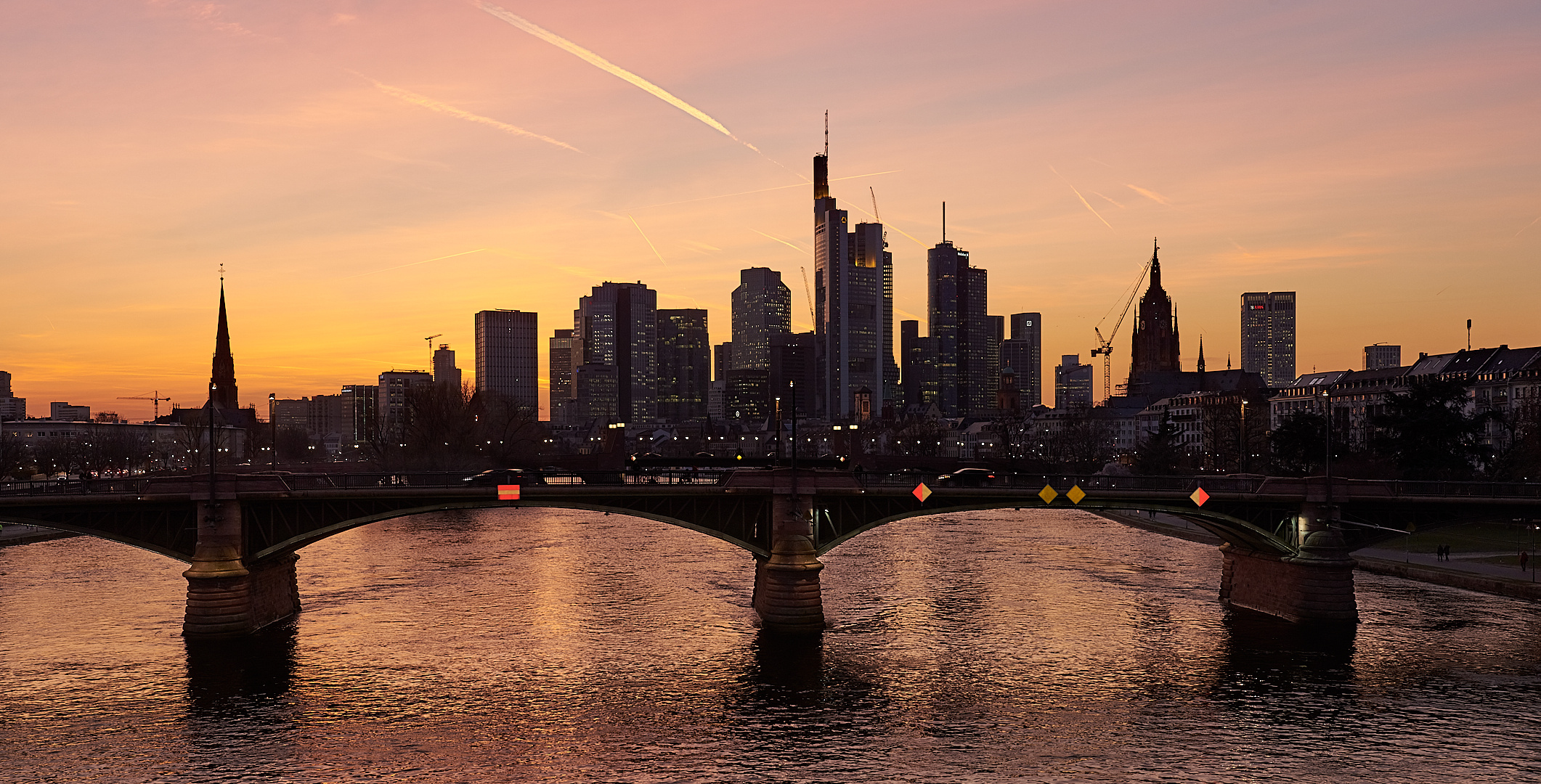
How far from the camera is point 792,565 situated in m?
65.1

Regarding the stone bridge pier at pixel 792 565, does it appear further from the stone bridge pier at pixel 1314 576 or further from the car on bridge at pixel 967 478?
the stone bridge pier at pixel 1314 576

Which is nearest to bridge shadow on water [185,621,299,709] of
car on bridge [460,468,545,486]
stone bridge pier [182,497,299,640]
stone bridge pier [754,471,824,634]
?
stone bridge pier [182,497,299,640]

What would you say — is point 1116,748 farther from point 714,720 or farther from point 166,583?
point 166,583

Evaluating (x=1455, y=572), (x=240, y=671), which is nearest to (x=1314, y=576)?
(x=1455, y=572)

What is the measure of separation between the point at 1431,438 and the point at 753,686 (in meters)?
87.6

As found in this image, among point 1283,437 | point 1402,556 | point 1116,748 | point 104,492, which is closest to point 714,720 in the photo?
point 1116,748

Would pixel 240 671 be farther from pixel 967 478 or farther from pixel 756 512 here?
pixel 967 478

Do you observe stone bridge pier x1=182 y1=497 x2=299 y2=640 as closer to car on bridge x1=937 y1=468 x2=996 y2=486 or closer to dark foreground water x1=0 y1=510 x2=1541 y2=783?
dark foreground water x1=0 y1=510 x2=1541 y2=783

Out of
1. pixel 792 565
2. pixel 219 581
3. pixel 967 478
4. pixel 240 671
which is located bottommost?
pixel 240 671

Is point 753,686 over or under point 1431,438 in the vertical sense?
under

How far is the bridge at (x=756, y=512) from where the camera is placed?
6281 centimetres

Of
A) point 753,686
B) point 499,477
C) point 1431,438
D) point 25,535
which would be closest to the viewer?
point 753,686

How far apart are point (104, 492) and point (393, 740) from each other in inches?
1166

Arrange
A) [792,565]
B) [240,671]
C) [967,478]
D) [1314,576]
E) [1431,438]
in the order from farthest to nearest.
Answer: [1431,438] → [967,478] → [1314,576] → [792,565] → [240,671]
